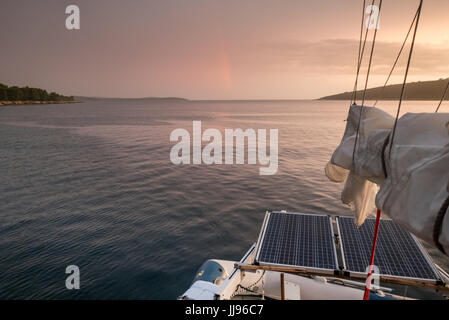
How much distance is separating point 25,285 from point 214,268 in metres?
8.39

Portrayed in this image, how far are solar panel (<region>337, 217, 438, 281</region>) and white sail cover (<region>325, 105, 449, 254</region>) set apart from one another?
4371mm

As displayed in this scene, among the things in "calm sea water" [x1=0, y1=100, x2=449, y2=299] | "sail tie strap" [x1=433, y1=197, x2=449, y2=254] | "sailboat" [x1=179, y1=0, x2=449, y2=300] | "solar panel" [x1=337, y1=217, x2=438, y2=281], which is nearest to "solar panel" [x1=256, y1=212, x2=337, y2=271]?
"sailboat" [x1=179, y1=0, x2=449, y2=300]

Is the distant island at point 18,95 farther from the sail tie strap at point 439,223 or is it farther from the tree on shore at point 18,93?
the sail tie strap at point 439,223

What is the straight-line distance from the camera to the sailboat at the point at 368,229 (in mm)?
2734

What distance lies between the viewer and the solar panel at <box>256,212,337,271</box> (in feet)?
24.5

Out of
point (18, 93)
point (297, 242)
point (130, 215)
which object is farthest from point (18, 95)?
point (297, 242)

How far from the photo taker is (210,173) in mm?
27125

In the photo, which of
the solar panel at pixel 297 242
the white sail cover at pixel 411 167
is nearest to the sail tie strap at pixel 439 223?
the white sail cover at pixel 411 167

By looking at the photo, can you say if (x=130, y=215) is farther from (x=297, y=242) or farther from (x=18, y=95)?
(x=18, y=95)

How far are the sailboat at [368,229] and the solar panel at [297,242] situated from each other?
3 centimetres

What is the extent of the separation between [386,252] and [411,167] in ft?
22.0

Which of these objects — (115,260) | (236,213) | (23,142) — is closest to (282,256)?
(115,260)
